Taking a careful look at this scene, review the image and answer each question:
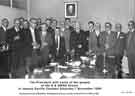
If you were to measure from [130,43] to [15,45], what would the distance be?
1.03 metres

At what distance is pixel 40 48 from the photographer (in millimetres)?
1904

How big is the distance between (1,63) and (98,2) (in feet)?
3.94

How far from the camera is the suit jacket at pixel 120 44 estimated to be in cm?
198

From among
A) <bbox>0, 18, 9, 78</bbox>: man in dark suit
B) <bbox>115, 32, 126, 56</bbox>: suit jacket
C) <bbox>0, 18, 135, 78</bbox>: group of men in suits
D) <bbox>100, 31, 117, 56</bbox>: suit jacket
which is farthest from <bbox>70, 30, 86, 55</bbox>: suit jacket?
<bbox>0, 18, 9, 78</bbox>: man in dark suit

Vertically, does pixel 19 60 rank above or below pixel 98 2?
below

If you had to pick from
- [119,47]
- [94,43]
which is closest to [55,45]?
[94,43]

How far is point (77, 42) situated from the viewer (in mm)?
2031

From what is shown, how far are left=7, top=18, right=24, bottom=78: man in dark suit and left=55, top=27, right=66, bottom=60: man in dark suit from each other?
0.31 meters

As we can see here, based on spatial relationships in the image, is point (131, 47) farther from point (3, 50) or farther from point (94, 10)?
point (3, 50)

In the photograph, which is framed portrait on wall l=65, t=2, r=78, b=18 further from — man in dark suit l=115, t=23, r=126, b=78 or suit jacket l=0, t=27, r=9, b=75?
suit jacket l=0, t=27, r=9, b=75

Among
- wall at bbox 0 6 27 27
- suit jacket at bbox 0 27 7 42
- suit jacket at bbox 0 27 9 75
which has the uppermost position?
wall at bbox 0 6 27 27

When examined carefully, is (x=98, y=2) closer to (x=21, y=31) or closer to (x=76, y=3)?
(x=76, y=3)

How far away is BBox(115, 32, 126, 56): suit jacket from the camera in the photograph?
198 centimetres

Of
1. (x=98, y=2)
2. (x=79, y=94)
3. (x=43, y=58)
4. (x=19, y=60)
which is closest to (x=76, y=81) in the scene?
(x=79, y=94)
